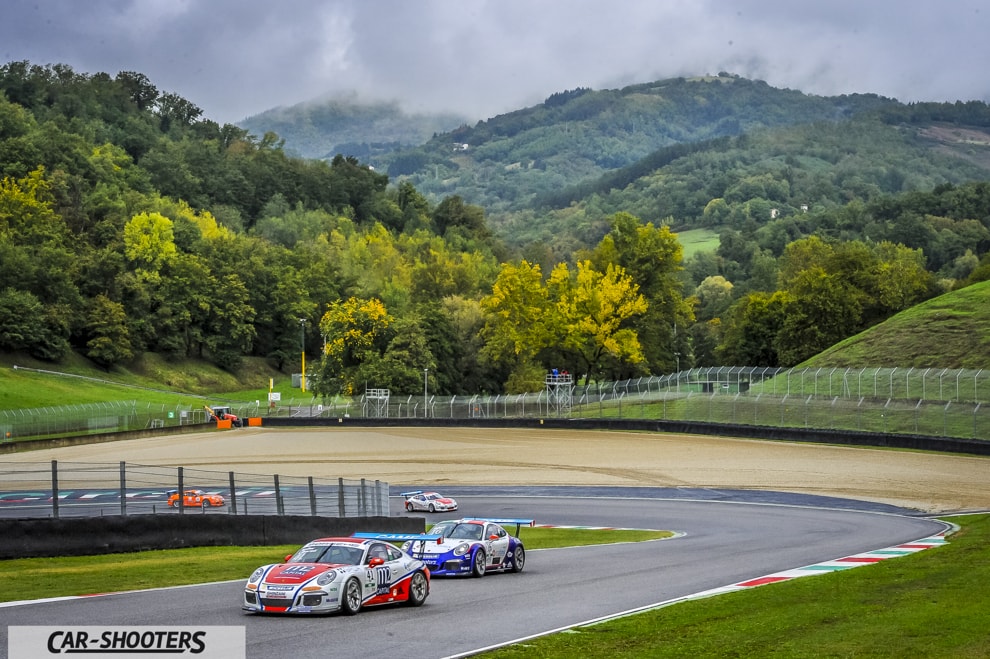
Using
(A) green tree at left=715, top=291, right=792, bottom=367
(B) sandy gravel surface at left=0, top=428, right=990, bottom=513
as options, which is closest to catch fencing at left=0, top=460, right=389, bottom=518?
(B) sandy gravel surface at left=0, top=428, right=990, bottom=513

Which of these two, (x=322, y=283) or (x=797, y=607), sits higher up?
(x=322, y=283)

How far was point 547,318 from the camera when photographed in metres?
120

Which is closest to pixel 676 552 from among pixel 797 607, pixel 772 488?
pixel 797 607

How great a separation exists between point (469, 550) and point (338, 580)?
23.5ft

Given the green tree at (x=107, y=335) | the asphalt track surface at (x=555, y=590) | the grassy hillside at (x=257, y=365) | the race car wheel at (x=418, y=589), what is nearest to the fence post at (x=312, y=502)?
the asphalt track surface at (x=555, y=590)

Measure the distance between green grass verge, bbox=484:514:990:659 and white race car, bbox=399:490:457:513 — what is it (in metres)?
29.9

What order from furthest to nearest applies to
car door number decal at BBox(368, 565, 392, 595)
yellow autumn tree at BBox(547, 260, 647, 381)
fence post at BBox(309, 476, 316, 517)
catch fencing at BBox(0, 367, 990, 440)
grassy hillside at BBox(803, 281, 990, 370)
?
yellow autumn tree at BBox(547, 260, 647, 381) → grassy hillside at BBox(803, 281, 990, 370) → catch fencing at BBox(0, 367, 990, 440) → fence post at BBox(309, 476, 316, 517) → car door number decal at BBox(368, 565, 392, 595)

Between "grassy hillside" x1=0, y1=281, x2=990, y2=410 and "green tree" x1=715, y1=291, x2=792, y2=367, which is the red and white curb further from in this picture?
"green tree" x1=715, y1=291, x2=792, y2=367

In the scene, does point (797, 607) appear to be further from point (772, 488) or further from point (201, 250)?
point (201, 250)

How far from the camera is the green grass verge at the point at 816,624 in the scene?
1495 cm

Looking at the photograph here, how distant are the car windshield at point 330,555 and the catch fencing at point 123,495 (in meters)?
7.26

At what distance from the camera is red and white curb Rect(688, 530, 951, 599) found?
2279 centimetres

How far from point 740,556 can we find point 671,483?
3103 centimetres

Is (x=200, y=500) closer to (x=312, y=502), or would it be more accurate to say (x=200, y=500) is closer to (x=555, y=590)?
(x=312, y=502)
